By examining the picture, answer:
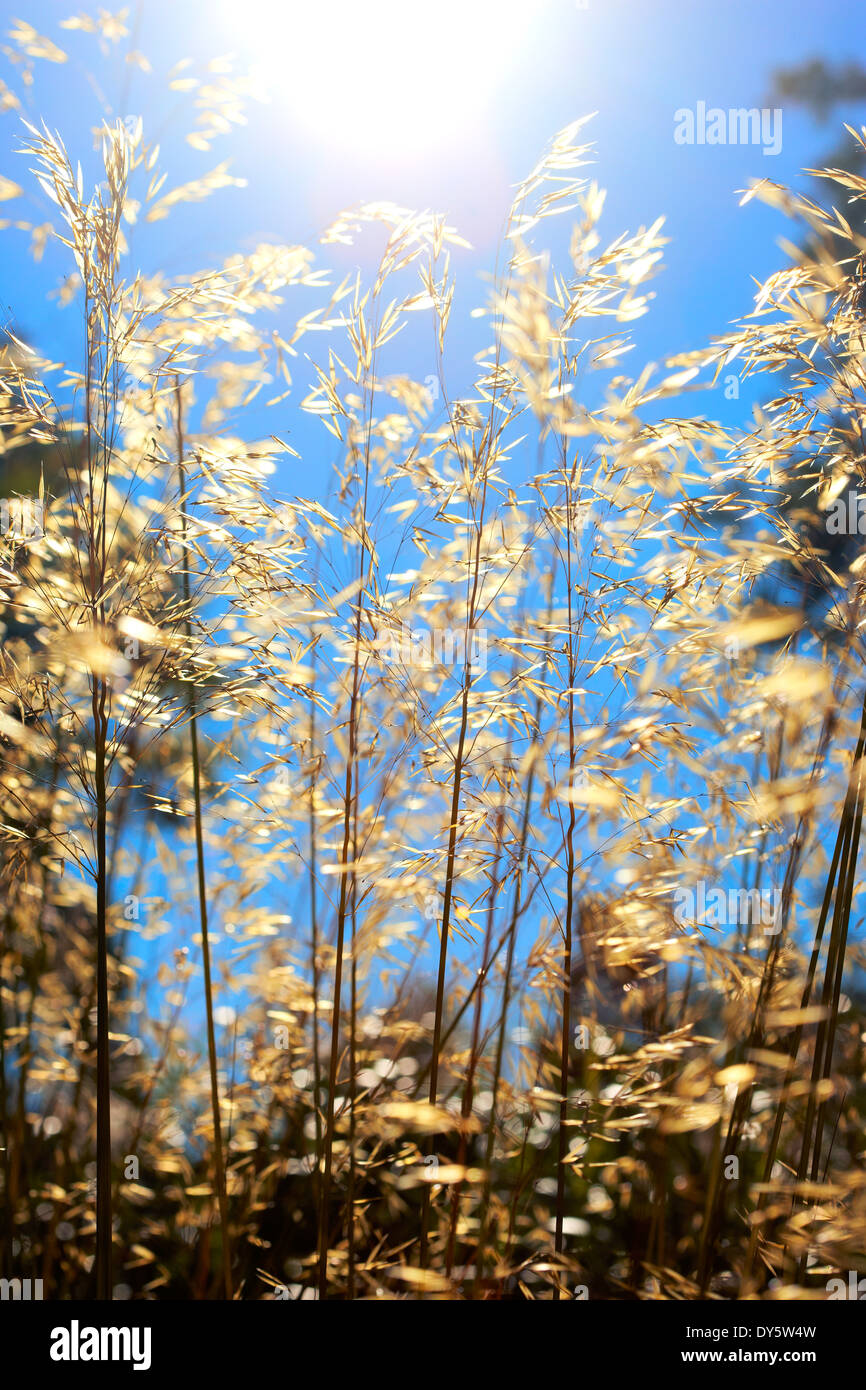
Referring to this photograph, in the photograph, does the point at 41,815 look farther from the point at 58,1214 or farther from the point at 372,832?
the point at 58,1214

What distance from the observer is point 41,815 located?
5.19ft

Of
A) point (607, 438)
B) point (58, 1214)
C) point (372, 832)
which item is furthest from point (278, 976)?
point (607, 438)

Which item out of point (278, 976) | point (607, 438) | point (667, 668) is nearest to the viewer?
point (607, 438)

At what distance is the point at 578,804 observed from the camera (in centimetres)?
127

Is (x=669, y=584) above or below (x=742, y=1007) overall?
above

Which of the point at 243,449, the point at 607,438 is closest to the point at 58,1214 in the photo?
the point at 243,449

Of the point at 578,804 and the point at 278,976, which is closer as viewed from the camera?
the point at 578,804

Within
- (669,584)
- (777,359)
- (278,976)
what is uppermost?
(777,359)

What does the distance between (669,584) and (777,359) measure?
1.38 feet
